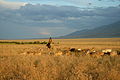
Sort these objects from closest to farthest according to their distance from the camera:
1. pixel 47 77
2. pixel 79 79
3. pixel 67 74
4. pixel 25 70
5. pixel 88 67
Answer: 1. pixel 79 79
2. pixel 47 77
3. pixel 67 74
4. pixel 25 70
5. pixel 88 67

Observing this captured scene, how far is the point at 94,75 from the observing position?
334 inches

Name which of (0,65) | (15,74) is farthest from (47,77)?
(0,65)

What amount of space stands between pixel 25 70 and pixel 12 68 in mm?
840

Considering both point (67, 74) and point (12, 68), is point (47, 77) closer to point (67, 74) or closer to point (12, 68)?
point (67, 74)

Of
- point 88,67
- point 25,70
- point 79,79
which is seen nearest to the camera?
point 79,79

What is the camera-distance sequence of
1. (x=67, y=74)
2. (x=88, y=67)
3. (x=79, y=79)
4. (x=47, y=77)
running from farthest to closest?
(x=88, y=67) → (x=67, y=74) → (x=47, y=77) → (x=79, y=79)

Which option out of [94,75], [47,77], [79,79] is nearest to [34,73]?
[47,77]

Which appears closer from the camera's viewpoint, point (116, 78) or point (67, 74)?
point (116, 78)

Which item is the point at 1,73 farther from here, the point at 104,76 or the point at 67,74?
the point at 104,76

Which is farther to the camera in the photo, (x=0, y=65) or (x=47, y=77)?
(x=0, y=65)

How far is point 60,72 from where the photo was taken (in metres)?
8.85

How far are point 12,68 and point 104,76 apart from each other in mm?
4211

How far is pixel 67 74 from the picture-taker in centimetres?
846

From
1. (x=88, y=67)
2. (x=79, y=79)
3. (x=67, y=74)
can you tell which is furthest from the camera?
(x=88, y=67)
